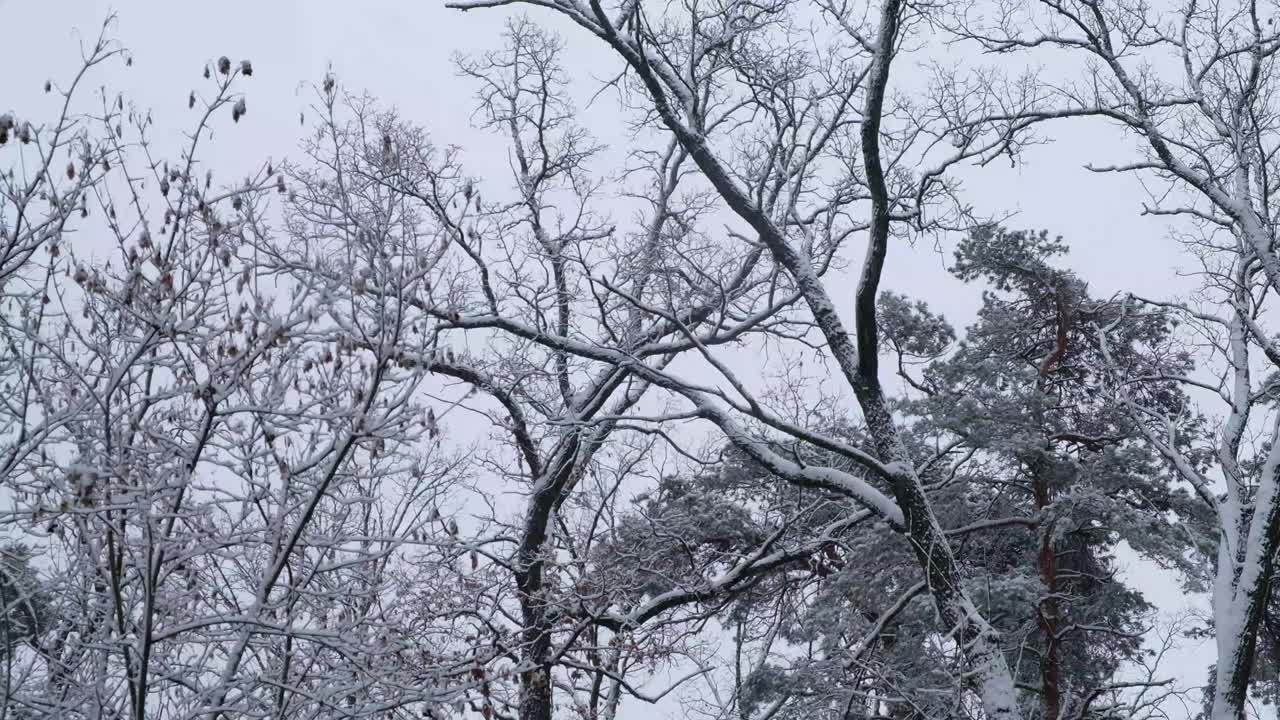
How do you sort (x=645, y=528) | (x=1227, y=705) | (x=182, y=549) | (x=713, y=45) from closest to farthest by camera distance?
(x=182, y=549)
(x=1227, y=705)
(x=713, y=45)
(x=645, y=528)

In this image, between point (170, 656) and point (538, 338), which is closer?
point (170, 656)

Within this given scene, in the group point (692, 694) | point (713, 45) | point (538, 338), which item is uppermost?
point (713, 45)

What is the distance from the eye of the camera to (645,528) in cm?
1348

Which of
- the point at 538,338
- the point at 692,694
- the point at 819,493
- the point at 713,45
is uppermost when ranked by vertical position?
the point at 713,45

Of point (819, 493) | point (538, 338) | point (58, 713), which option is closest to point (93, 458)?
point (58, 713)

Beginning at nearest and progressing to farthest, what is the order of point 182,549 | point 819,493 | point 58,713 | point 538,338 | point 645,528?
point 58,713 < point 182,549 < point 538,338 < point 819,493 < point 645,528

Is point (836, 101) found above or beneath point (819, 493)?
above

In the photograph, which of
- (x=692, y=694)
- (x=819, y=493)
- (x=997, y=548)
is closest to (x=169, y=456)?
(x=819, y=493)

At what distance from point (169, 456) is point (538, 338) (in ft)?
18.4

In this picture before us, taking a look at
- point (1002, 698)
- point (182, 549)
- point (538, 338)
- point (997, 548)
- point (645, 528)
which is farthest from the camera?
point (997, 548)

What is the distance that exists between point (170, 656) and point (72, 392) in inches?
74.1

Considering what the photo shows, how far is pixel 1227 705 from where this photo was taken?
8719mm

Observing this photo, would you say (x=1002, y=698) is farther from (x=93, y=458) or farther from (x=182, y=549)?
(x=93, y=458)

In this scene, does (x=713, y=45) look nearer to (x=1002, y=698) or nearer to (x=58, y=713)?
(x=1002, y=698)
